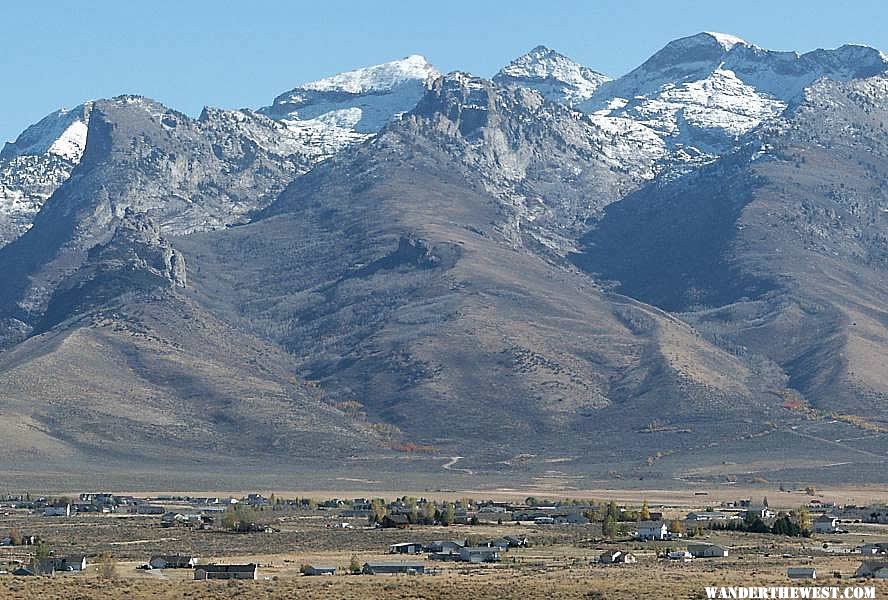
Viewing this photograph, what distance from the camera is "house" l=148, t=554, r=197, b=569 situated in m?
152

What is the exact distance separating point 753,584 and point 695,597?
9.82 metres

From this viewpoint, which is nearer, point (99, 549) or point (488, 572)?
point (488, 572)

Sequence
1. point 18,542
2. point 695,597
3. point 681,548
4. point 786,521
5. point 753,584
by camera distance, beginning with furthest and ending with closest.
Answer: point 786,521, point 18,542, point 681,548, point 753,584, point 695,597

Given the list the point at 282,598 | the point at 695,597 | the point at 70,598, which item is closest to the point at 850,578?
the point at 695,597

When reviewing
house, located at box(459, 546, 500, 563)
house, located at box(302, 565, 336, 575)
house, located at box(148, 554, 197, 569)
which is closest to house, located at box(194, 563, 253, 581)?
house, located at box(302, 565, 336, 575)

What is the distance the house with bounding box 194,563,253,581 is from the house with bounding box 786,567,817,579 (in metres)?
38.7

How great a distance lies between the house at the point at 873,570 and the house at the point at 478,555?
104 feet

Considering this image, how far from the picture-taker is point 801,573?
13662 cm

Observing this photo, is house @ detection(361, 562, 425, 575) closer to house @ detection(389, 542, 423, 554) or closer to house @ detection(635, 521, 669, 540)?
house @ detection(389, 542, 423, 554)

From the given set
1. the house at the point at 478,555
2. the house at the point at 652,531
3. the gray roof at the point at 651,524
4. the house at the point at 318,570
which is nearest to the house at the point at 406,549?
the house at the point at 478,555

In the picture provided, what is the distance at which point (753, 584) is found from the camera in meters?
128

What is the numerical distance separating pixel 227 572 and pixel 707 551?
44863mm

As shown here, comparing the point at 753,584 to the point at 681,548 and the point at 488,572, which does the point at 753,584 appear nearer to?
the point at 488,572

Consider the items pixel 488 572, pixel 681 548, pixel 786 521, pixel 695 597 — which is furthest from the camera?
pixel 786 521
